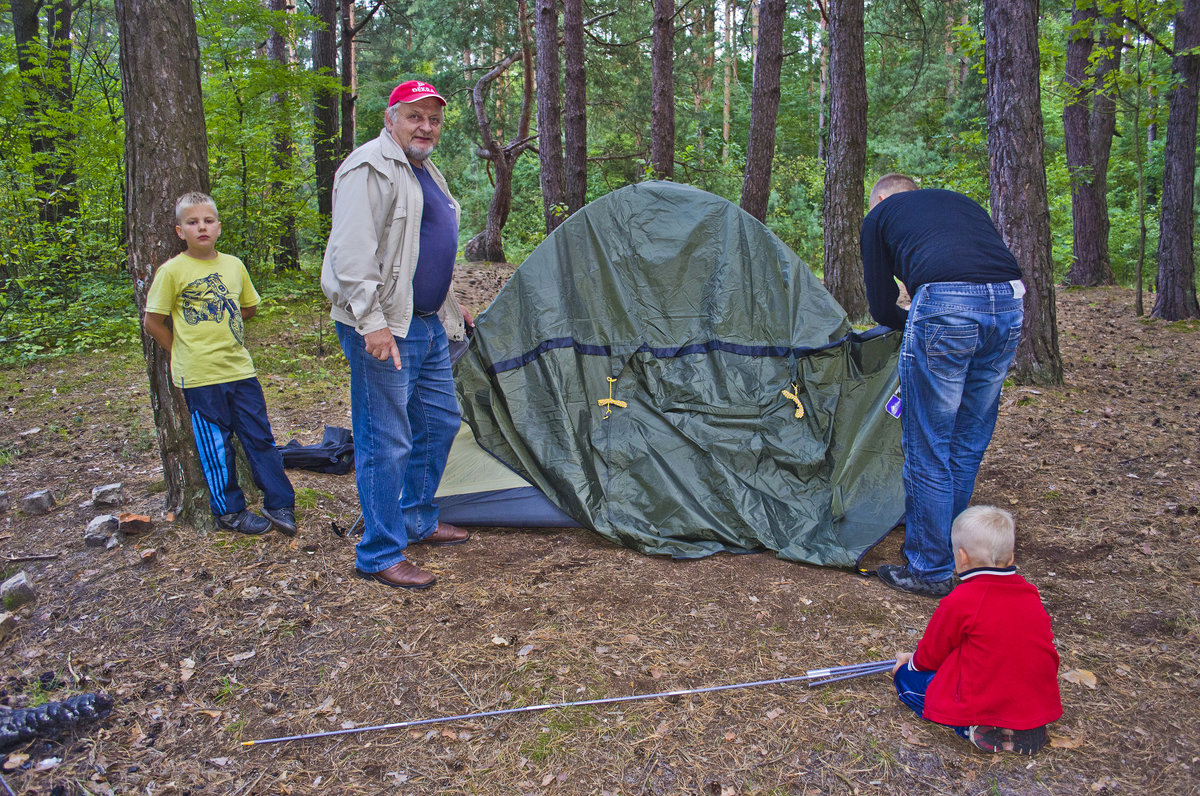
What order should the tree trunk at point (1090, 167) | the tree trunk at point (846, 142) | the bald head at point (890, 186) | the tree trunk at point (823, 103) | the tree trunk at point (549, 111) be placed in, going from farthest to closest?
the tree trunk at point (823, 103)
the tree trunk at point (1090, 167)
the tree trunk at point (549, 111)
the tree trunk at point (846, 142)
the bald head at point (890, 186)

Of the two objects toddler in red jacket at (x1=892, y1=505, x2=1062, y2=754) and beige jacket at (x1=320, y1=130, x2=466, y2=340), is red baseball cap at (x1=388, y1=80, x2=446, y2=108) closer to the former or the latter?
beige jacket at (x1=320, y1=130, x2=466, y2=340)

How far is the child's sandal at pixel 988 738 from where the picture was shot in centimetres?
226

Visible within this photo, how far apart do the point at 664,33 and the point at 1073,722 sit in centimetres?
983

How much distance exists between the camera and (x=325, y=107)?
32.6 ft

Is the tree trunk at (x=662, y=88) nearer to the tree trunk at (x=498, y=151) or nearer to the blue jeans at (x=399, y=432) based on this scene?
the tree trunk at (x=498, y=151)

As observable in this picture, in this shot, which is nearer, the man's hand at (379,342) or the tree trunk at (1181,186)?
the man's hand at (379,342)

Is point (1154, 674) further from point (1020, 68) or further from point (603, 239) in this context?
point (1020, 68)

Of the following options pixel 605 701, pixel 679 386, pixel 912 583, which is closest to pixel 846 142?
pixel 679 386

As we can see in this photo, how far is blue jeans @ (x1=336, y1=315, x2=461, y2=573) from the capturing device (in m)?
3.07

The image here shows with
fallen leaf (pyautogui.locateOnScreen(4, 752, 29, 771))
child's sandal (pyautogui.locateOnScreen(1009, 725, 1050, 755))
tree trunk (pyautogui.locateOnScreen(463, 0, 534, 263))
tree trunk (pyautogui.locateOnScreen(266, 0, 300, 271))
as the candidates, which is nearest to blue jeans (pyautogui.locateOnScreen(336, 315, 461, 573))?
fallen leaf (pyautogui.locateOnScreen(4, 752, 29, 771))

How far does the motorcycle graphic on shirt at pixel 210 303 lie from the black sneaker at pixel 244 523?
0.81m

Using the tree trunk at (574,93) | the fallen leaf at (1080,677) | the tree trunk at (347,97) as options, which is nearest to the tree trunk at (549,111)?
the tree trunk at (574,93)

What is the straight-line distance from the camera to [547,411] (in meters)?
3.98

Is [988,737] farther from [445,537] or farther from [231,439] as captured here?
[231,439]
